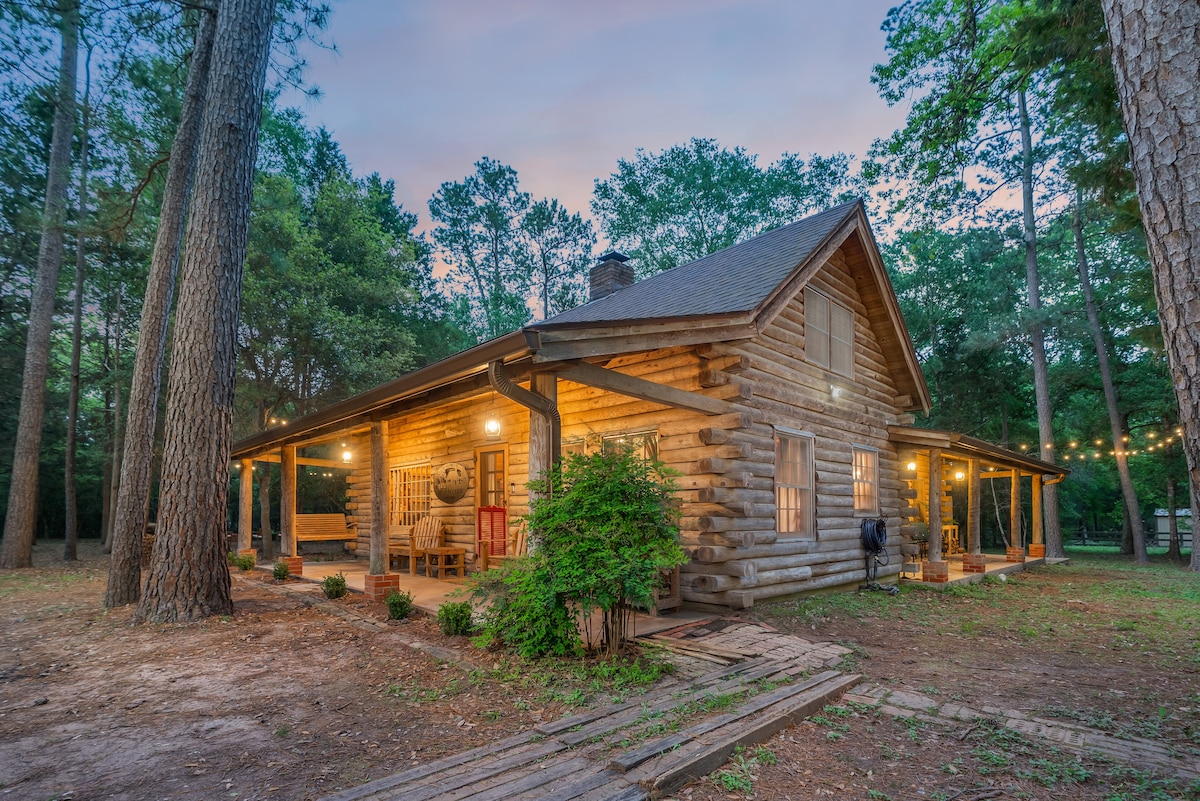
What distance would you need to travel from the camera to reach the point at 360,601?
7.93 meters

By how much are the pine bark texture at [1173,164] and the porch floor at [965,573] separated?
8.69 metres

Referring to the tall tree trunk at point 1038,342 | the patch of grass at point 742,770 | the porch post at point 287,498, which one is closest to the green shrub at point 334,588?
the porch post at point 287,498

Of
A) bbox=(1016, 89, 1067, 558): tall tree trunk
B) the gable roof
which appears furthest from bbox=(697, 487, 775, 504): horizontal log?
bbox=(1016, 89, 1067, 558): tall tree trunk

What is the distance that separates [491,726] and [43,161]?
18.3 meters

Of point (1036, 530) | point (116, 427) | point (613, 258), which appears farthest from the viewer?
point (1036, 530)

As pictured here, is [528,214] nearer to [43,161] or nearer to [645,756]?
[43,161]

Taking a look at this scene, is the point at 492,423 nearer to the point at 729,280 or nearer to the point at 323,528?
the point at 729,280

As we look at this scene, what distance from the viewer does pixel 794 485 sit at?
27.5ft

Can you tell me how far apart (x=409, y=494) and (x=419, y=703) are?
871cm

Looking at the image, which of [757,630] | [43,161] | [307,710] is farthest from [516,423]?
[43,161]

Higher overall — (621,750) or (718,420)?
(718,420)

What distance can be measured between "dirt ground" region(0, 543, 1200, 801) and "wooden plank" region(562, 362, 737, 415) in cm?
248

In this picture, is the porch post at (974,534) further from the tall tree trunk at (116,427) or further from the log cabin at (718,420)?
the tall tree trunk at (116,427)

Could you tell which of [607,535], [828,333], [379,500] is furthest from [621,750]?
[828,333]
